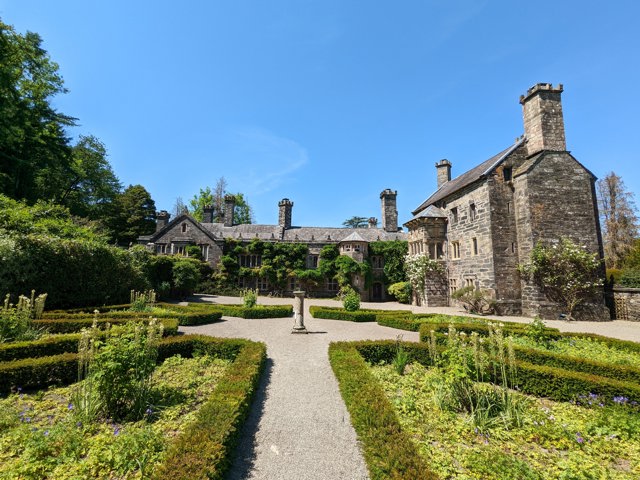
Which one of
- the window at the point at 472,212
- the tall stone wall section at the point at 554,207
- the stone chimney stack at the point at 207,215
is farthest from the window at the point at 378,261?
the stone chimney stack at the point at 207,215

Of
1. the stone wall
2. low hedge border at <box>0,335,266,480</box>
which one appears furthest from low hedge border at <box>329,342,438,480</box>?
the stone wall

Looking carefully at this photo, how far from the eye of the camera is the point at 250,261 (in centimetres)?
3114

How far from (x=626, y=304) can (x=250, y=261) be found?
29193 mm

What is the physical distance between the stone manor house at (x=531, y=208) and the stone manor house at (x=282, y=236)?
37.1 ft

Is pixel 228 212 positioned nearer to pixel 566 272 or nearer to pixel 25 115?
Answer: pixel 25 115

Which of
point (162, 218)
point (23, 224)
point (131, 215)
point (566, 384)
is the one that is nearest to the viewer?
point (566, 384)

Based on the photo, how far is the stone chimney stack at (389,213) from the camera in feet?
112

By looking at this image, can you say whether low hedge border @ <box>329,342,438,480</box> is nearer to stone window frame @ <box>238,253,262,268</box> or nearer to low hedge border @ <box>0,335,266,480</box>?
low hedge border @ <box>0,335,266,480</box>

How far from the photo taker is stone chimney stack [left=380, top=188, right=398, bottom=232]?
112 feet

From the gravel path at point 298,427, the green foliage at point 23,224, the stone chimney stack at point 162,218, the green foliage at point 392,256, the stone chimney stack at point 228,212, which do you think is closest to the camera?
the gravel path at point 298,427

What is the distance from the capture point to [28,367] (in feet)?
19.2

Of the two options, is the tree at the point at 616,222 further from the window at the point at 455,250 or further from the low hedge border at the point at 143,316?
the low hedge border at the point at 143,316

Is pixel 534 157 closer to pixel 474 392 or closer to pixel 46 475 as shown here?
pixel 474 392

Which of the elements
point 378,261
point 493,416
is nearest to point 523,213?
point 378,261
